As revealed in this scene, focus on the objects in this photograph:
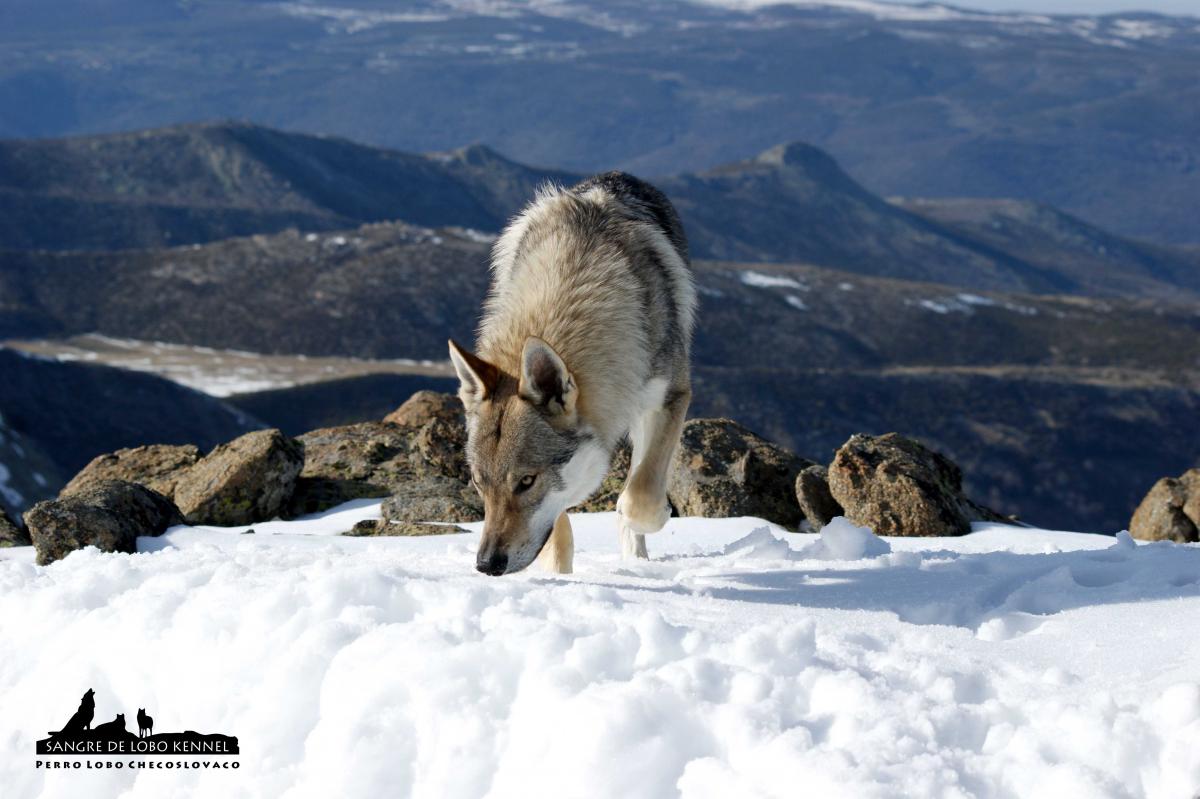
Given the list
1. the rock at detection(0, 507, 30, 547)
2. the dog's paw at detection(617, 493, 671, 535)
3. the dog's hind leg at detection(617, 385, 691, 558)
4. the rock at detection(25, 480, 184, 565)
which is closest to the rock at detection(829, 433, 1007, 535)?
the dog's hind leg at detection(617, 385, 691, 558)

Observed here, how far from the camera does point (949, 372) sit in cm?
8931

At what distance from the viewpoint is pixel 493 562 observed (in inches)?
298

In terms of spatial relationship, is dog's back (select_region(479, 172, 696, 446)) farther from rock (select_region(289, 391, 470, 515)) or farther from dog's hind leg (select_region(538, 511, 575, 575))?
rock (select_region(289, 391, 470, 515))

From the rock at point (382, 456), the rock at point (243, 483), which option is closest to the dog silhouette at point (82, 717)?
the rock at point (243, 483)

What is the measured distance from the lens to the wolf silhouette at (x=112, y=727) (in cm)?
682

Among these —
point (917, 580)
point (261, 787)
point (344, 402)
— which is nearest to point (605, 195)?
point (917, 580)

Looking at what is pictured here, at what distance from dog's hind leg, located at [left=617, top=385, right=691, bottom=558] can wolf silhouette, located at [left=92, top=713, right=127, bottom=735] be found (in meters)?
3.70

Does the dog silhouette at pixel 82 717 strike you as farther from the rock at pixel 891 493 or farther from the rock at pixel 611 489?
the rock at pixel 891 493

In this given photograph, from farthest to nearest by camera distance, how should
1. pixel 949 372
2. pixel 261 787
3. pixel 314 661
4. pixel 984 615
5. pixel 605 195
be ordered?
pixel 949 372
pixel 605 195
pixel 984 615
pixel 314 661
pixel 261 787

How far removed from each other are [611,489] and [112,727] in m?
6.89

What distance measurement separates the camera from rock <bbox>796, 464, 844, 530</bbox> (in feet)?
38.9

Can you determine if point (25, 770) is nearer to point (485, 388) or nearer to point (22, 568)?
point (22, 568)

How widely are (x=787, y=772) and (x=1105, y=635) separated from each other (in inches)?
97.8

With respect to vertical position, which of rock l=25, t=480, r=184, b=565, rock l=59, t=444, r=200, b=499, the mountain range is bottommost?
the mountain range
